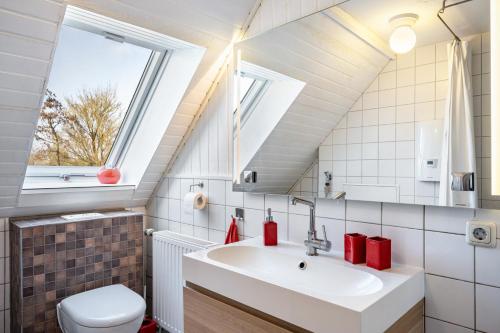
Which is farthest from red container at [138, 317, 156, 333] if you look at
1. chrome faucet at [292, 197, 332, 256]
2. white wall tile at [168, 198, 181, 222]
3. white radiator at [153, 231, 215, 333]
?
chrome faucet at [292, 197, 332, 256]

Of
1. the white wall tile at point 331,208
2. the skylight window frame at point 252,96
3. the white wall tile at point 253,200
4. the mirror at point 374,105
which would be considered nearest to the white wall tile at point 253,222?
the white wall tile at point 253,200

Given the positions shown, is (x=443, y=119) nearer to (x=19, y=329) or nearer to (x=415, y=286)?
(x=415, y=286)

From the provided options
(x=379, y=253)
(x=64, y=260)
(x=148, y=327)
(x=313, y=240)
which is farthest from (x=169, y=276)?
(x=379, y=253)

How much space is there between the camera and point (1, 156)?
177 cm

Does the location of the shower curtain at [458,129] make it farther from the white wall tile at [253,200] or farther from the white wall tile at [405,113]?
the white wall tile at [253,200]

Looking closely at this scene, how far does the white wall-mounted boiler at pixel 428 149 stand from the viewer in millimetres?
1244

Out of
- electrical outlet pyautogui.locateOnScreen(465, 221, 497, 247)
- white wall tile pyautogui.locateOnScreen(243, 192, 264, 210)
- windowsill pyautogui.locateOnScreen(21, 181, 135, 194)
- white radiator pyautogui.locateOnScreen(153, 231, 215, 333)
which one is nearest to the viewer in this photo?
electrical outlet pyautogui.locateOnScreen(465, 221, 497, 247)

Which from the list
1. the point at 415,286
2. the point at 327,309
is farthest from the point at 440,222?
the point at 327,309

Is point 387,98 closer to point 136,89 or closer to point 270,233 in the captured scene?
point 270,233

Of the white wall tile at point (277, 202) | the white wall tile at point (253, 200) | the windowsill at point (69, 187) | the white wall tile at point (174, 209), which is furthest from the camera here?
the white wall tile at point (174, 209)

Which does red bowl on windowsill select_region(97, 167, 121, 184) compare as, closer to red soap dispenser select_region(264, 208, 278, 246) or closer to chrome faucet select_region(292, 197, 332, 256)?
red soap dispenser select_region(264, 208, 278, 246)

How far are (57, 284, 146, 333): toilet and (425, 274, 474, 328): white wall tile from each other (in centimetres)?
144

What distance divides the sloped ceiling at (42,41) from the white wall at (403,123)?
34.7 inches

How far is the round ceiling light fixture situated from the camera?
131cm
